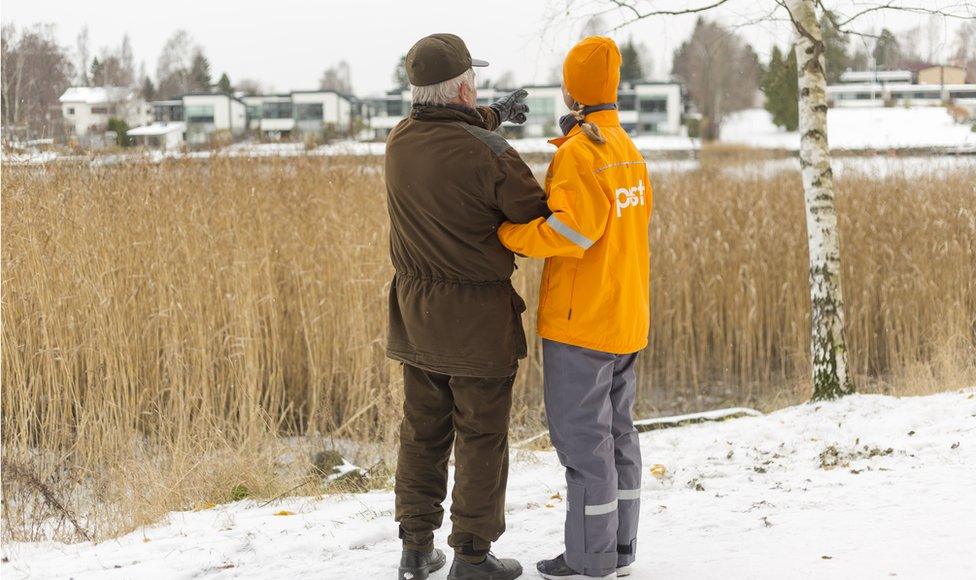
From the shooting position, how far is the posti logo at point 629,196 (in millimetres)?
2762

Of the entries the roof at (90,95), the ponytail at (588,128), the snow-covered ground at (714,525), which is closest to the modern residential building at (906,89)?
the roof at (90,95)

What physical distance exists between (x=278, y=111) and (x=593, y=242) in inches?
1902

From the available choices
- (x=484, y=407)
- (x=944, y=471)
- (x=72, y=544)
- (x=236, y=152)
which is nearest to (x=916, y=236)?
(x=944, y=471)

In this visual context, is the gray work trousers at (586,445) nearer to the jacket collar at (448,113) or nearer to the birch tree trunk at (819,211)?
the jacket collar at (448,113)

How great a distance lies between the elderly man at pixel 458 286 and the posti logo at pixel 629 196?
230mm

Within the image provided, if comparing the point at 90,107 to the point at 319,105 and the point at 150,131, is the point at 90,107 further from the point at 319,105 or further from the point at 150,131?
the point at 319,105

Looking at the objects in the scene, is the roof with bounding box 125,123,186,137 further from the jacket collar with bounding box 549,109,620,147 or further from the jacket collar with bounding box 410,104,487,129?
the jacket collar with bounding box 549,109,620,147

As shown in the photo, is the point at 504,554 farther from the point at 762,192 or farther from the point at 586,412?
the point at 762,192

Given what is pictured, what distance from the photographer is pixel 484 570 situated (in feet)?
9.53

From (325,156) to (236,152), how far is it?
85cm

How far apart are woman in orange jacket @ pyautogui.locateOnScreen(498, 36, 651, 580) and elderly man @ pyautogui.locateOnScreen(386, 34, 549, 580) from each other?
117 mm

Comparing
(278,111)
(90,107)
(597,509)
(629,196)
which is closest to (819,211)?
(629,196)

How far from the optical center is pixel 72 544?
3.72 metres

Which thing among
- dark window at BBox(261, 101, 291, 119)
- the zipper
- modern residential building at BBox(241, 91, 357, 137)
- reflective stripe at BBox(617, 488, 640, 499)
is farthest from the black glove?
dark window at BBox(261, 101, 291, 119)
